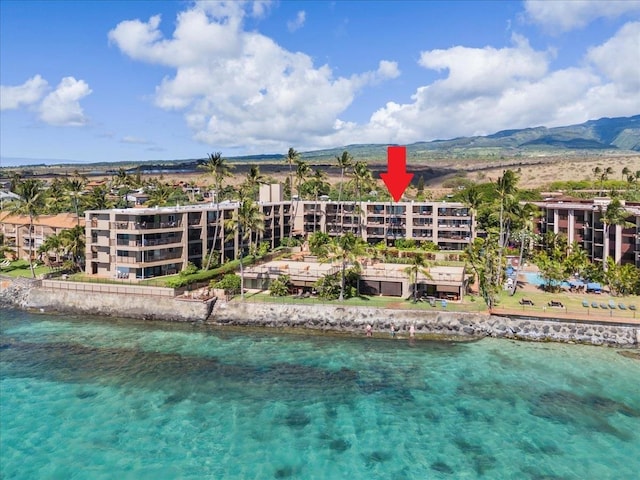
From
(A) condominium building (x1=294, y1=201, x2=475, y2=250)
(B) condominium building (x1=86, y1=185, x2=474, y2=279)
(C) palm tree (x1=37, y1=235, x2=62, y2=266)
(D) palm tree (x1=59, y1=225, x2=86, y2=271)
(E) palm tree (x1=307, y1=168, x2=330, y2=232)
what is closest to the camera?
(B) condominium building (x1=86, y1=185, x2=474, y2=279)

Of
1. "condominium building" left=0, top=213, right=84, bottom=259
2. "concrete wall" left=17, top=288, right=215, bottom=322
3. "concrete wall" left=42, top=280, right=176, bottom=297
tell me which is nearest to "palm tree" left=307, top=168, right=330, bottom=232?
"condominium building" left=0, top=213, right=84, bottom=259

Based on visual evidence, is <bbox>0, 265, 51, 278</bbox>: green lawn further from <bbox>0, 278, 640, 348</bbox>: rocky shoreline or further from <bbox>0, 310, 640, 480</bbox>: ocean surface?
<bbox>0, 310, 640, 480</bbox>: ocean surface

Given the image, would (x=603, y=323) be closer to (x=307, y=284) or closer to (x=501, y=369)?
(x=501, y=369)

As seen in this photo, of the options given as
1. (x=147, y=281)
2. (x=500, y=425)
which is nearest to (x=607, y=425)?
(x=500, y=425)

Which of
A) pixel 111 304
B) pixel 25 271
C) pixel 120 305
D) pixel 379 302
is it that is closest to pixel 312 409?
pixel 379 302

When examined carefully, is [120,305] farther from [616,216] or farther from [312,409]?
[616,216]

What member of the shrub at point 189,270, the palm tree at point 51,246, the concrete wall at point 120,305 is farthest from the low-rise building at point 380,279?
the palm tree at point 51,246
